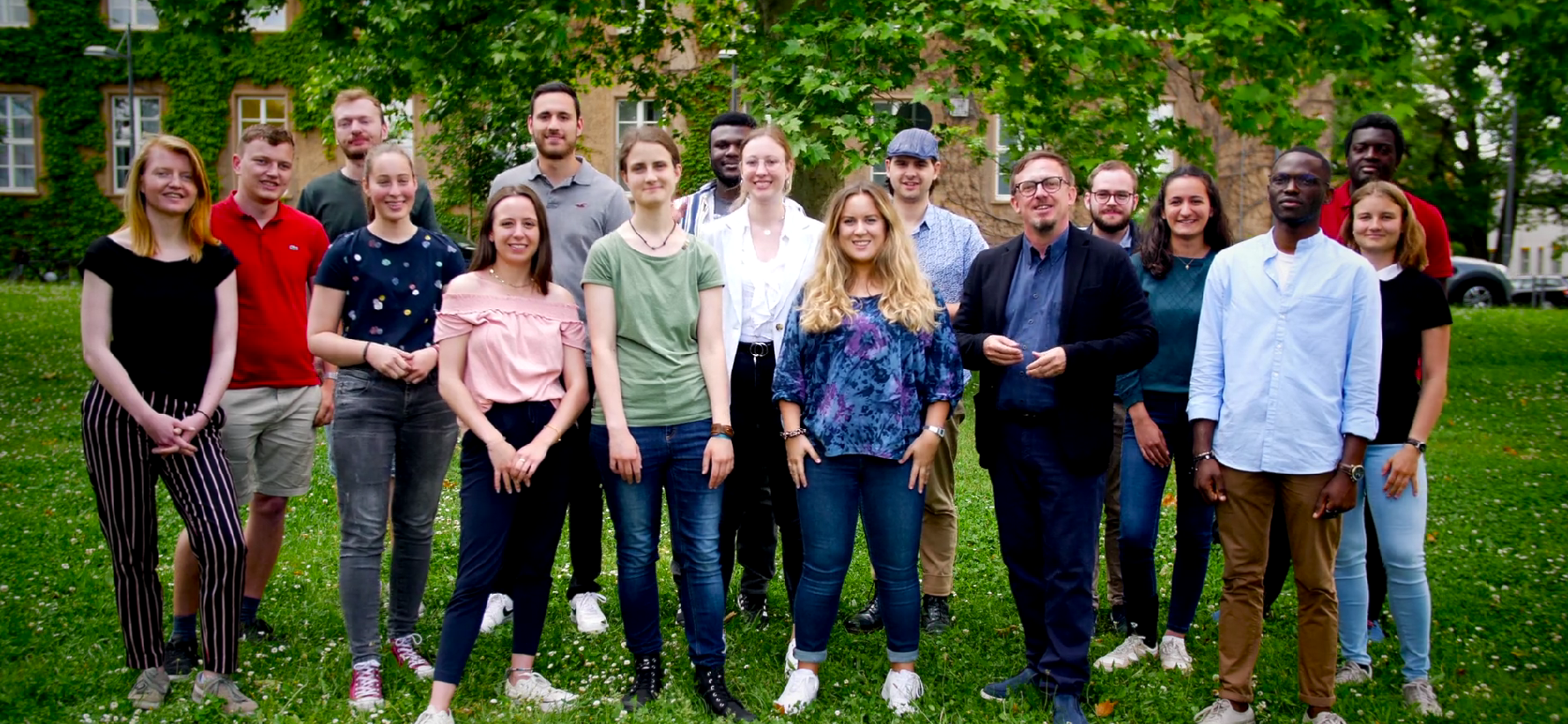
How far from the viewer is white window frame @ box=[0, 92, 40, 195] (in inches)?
1210

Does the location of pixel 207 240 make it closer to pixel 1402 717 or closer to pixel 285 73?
pixel 1402 717

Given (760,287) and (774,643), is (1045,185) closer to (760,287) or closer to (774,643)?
(760,287)

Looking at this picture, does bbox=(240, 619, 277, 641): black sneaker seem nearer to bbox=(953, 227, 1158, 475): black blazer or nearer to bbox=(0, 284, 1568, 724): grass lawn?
bbox=(0, 284, 1568, 724): grass lawn

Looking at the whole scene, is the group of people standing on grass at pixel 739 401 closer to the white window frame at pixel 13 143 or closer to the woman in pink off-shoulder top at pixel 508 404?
the woman in pink off-shoulder top at pixel 508 404

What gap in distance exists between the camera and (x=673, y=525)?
4691mm

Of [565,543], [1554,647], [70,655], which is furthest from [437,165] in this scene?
[1554,647]

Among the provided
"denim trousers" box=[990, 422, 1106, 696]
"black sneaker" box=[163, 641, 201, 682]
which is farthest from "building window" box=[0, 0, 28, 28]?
"denim trousers" box=[990, 422, 1106, 696]

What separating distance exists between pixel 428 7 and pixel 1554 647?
9.88 m

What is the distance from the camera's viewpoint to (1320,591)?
14.4 ft

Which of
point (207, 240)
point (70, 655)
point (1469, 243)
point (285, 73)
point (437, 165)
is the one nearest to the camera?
point (207, 240)

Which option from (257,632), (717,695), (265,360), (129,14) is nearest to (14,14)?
(129,14)

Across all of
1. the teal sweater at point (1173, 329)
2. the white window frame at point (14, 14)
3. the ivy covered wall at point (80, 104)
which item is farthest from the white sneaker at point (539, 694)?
the white window frame at point (14, 14)

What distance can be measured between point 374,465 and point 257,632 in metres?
1.38

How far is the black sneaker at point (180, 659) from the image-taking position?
491cm
